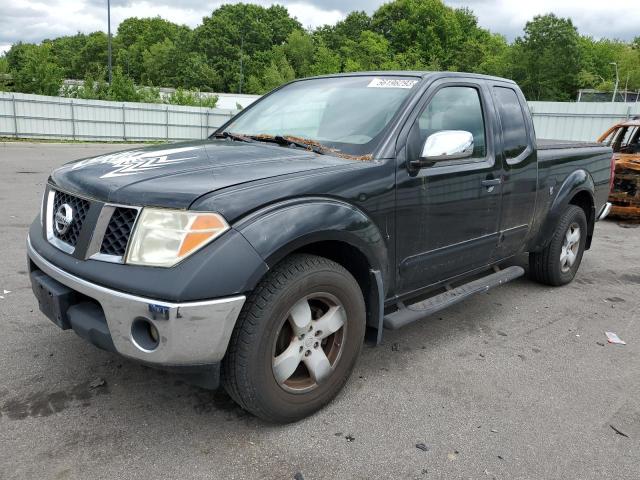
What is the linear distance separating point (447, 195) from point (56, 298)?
222 centimetres

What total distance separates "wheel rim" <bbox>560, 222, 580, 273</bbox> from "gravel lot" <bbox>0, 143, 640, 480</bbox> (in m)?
1.01

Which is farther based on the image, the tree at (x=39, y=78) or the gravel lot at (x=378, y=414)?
the tree at (x=39, y=78)

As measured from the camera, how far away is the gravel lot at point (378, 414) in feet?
8.05

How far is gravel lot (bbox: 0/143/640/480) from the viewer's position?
2.45 m

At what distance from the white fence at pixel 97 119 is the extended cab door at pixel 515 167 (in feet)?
76.4

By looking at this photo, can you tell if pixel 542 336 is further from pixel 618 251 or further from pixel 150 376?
pixel 618 251

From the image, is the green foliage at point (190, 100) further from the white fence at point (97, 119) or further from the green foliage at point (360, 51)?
the green foliage at point (360, 51)

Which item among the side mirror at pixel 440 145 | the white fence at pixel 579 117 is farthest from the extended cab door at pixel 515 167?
the white fence at pixel 579 117

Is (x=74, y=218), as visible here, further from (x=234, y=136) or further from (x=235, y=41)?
(x=235, y=41)

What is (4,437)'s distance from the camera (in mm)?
2551

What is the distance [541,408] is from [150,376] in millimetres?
2205

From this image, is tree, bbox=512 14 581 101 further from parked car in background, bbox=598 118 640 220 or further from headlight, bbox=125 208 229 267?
headlight, bbox=125 208 229 267

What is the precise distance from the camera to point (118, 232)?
2393 millimetres

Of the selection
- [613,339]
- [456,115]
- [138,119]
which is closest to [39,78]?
[138,119]
